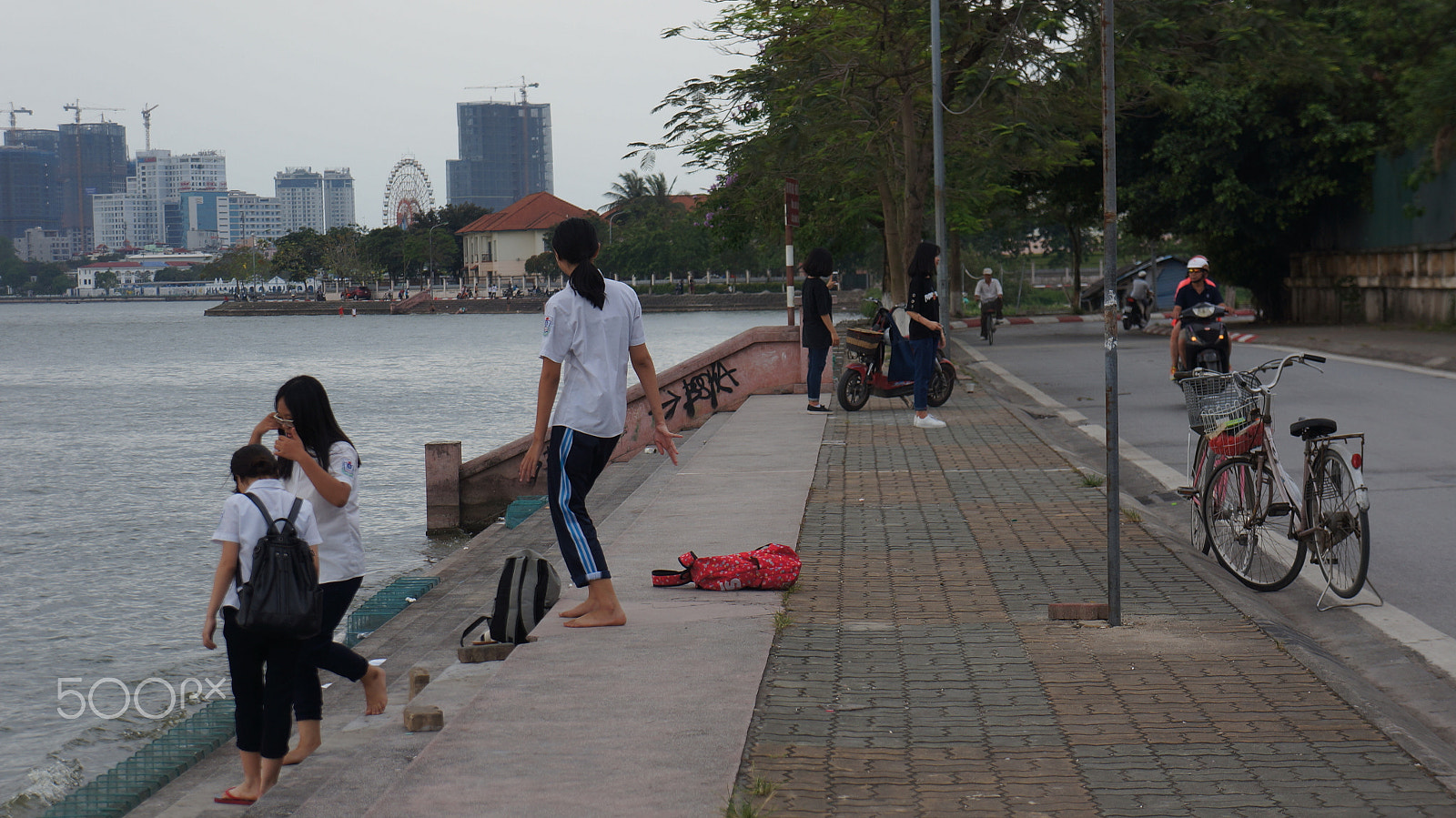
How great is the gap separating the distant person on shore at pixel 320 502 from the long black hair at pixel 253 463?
8 centimetres

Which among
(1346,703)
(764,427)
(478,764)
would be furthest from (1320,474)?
(764,427)

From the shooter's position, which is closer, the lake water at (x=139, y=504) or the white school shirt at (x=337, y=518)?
the white school shirt at (x=337, y=518)

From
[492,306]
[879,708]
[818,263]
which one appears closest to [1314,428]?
[879,708]

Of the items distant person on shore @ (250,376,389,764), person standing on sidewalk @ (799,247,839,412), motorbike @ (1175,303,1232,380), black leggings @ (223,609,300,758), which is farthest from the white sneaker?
black leggings @ (223,609,300,758)

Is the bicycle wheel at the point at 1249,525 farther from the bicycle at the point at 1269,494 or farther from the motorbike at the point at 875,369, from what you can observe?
the motorbike at the point at 875,369

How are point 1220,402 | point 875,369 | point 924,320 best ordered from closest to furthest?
point 1220,402 → point 924,320 → point 875,369

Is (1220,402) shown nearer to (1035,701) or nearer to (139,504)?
(1035,701)

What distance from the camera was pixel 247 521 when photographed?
4.90 meters

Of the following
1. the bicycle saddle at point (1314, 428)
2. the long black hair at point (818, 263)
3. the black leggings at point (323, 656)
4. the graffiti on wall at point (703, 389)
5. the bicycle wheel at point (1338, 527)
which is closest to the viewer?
the black leggings at point (323, 656)

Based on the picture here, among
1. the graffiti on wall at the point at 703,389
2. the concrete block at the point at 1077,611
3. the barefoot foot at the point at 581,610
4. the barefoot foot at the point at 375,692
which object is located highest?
the graffiti on wall at the point at 703,389

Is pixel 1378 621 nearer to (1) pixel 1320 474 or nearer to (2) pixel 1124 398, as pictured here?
(1) pixel 1320 474

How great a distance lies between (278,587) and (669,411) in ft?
44.3

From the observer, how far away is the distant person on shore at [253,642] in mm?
4910

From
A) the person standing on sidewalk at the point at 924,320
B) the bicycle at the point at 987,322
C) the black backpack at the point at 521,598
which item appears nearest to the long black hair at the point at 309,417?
the black backpack at the point at 521,598
